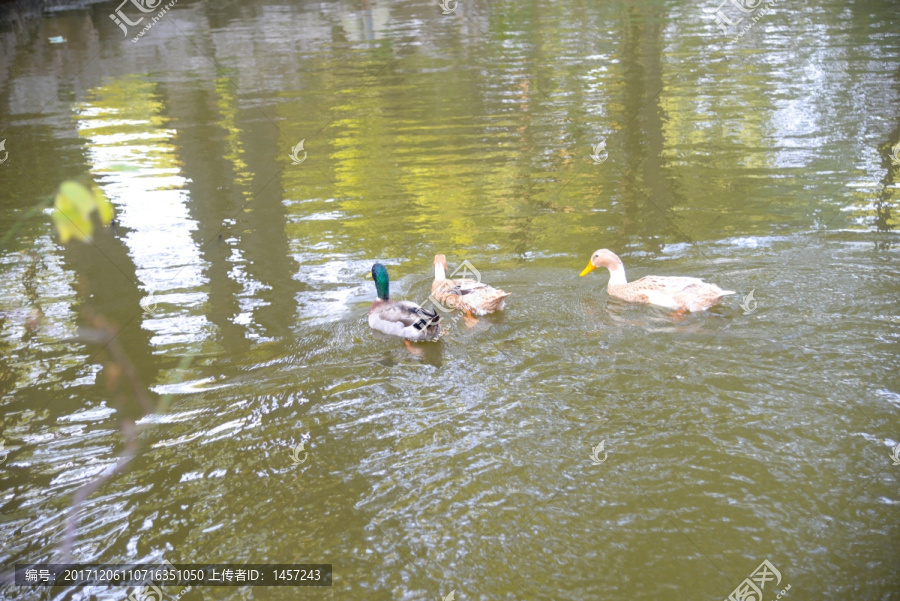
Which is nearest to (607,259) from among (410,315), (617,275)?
(617,275)

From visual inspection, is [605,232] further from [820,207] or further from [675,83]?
[675,83]

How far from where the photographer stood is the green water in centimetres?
436

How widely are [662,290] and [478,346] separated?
1.73 m

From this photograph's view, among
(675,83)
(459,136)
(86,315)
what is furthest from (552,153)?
(86,315)

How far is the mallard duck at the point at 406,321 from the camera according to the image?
647cm

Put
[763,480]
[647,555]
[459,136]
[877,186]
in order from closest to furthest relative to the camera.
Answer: [647,555], [763,480], [877,186], [459,136]

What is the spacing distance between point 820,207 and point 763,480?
5.22 meters

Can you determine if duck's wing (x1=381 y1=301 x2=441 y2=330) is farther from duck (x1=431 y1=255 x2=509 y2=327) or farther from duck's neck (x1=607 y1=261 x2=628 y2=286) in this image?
duck's neck (x1=607 y1=261 x2=628 y2=286)

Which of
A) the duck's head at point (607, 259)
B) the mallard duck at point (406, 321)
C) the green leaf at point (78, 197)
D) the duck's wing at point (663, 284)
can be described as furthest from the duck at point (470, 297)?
the green leaf at point (78, 197)

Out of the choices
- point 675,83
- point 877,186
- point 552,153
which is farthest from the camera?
point 675,83

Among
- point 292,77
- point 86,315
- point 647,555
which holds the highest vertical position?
point 292,77

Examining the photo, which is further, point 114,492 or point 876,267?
point 876,267

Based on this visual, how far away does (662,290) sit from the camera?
6730mm

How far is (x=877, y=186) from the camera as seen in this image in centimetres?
933
